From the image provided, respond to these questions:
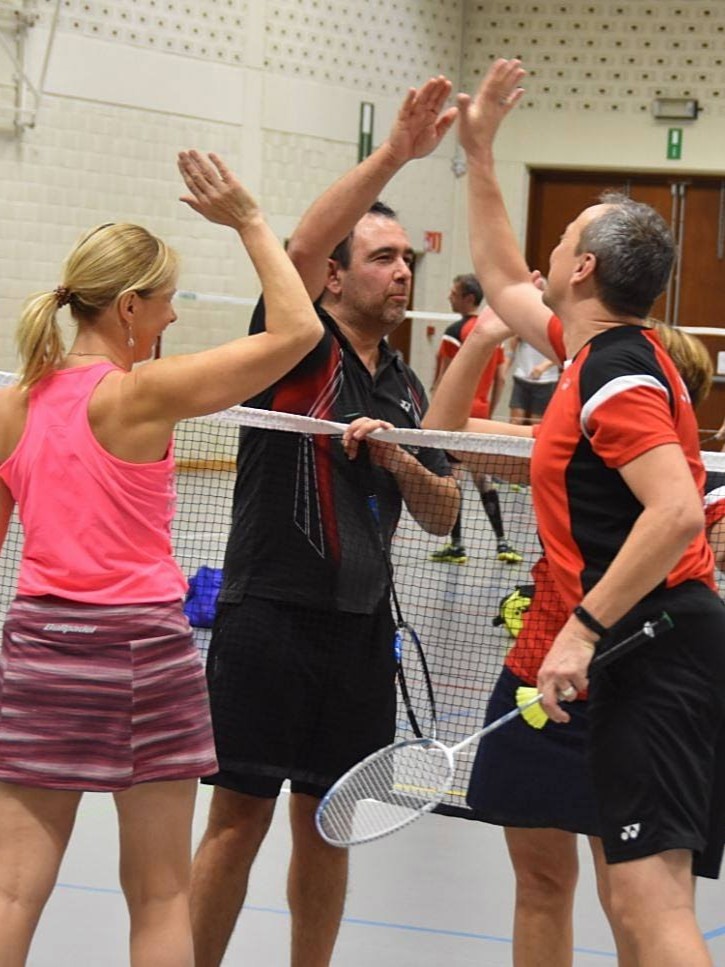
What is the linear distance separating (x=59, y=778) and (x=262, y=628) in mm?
802

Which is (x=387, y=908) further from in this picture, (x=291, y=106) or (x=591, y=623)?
(x=291, y=106)

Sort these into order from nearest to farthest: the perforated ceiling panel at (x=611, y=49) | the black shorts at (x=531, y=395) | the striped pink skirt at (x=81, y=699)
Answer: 1. the striped pink skirt at (x=81, y=699)
2. the black shorts at (x=531, y=395)
3. the perforated ceiling panel at (x=611, y=49)

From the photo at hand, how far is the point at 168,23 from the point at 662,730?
13584 millimetres

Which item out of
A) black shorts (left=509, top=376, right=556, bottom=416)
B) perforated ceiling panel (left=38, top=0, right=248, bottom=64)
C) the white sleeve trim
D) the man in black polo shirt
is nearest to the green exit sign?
black shorts (left=509, top=376, right=556, bottom=416)

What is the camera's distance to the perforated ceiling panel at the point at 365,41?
54.0 feet

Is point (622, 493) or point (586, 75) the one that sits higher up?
point (586, 75)

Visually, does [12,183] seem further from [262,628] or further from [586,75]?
[262,628]

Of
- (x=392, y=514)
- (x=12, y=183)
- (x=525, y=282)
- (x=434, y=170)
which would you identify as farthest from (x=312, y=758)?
(x=434, y=170)

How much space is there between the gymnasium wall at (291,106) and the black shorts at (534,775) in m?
11.3

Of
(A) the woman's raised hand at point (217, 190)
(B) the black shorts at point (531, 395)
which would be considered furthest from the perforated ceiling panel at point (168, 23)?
(A) the woman's raised hand at point (217, 190)

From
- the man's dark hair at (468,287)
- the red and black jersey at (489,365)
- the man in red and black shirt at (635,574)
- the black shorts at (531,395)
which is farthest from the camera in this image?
the black shorts at (531,395)

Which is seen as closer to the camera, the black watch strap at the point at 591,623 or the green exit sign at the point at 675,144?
the black watch strap at the point at 591,623

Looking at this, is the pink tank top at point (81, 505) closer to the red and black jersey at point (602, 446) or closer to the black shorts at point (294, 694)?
the black shorts at point (294, 694)

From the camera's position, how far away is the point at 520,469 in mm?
4215
